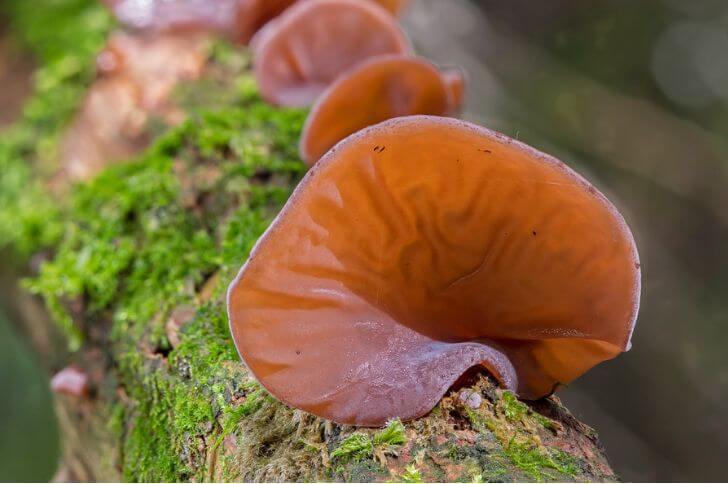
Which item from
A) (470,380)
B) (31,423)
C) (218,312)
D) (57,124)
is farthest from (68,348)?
(31,423)

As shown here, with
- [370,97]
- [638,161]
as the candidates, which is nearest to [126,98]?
[370,97]

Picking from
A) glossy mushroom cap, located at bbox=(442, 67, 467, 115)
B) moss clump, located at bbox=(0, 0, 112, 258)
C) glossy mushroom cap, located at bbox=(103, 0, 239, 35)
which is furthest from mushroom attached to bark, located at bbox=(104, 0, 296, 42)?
glossy mushroom cap, located at bbox=(442, 67, 467, 115)

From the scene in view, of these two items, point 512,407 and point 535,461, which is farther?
point 512,407

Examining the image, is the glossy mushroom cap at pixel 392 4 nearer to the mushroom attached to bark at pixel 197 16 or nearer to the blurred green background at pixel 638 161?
the mushroom attached to bark at pixel 197 16

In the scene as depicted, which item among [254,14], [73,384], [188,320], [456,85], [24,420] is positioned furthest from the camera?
[24,420]

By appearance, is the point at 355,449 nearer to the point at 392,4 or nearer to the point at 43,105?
the point at 392,4

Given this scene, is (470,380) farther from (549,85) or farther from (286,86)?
(549,85)
